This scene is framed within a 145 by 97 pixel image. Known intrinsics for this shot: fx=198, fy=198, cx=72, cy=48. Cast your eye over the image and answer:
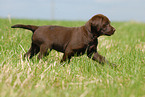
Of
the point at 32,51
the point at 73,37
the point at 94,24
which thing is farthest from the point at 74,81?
the point at 32,51

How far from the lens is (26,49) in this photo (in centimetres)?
468

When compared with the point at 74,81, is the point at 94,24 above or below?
above

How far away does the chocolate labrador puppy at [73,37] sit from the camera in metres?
3.82

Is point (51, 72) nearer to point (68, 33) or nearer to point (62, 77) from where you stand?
point (62, 77)

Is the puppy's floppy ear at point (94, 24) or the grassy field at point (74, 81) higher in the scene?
the puppy's floppy ear at point (94, 24)

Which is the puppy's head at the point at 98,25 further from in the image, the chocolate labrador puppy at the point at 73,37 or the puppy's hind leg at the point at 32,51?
the puppy's hind leg at the point at 32,51

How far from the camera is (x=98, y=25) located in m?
3.87

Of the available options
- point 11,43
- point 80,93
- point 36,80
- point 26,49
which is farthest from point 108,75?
point 11,43

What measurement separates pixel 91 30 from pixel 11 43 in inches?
87.5

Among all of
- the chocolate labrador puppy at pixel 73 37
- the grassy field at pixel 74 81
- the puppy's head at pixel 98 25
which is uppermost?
the puppy's head at pixel 98 25

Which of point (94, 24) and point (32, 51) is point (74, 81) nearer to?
point (94, 24)

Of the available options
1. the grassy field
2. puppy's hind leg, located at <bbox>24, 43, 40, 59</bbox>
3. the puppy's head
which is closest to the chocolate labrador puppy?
the puppy's head

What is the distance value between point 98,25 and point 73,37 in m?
0.54

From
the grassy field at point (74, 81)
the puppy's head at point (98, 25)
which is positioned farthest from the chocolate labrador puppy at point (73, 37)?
the grassy field at point (74, 81)
